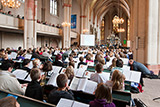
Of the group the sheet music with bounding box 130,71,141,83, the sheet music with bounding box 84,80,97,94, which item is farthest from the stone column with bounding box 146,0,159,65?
the sheet music with bounding box 84,80,97,94

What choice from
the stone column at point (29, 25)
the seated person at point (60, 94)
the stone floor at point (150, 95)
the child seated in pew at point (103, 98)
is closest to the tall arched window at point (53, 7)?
the stone column at point (29, 25)

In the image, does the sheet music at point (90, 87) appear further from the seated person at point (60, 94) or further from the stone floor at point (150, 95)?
the stone floor at point (150, 95)

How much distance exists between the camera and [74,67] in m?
5.42

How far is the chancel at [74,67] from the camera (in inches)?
100

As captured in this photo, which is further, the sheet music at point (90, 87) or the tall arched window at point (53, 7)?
the tall arched window at point (53, 7)

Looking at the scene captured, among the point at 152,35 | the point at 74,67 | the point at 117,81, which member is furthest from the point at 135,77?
the point at 152,35

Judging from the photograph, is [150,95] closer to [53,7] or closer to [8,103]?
[8,103]

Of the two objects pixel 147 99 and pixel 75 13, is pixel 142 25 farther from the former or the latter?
pixel 75 13

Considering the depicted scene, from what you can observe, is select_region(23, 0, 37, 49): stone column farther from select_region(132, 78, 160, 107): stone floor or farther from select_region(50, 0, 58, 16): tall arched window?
select_region(132, 78, 160, 107): stone floor

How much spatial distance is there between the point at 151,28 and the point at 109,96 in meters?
8.30

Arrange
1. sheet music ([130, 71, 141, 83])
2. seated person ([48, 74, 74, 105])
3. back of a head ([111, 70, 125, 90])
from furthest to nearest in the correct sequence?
sheet music ([130, 71, 141, 83]) → back of a head ([111, 70, 125, 90]) → seated person ([48, 74, 74, 105])

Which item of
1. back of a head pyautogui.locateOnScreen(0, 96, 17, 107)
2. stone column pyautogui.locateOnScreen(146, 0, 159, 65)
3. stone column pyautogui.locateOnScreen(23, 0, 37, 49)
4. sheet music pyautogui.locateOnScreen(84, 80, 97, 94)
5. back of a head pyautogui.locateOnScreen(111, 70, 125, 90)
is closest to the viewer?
back of a head pyautogui.locateOnScreen(0, 96, 17, 107)

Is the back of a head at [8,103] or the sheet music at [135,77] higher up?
the back of a head at [8,103]

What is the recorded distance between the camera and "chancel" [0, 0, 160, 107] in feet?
8.37
